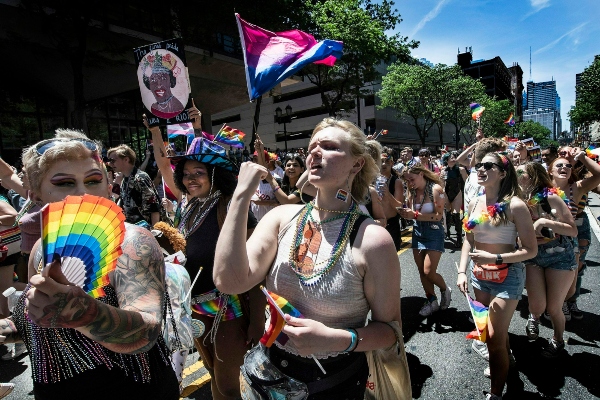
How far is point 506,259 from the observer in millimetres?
3020

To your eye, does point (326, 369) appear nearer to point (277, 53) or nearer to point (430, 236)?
point (277, 53)

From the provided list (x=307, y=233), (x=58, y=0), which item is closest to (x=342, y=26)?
(x=58, y=0)

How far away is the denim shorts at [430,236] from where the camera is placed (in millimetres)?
4836

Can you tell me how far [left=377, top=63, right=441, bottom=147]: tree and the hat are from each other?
1375 inches

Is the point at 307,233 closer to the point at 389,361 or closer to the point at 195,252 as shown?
the point at 389,361

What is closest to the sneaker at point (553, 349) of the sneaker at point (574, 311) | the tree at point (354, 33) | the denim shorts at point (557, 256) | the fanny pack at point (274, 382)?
the denim shorts at point (557, 256)

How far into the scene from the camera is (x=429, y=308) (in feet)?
15.4

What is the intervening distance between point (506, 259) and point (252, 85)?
Result: 8.13 ft

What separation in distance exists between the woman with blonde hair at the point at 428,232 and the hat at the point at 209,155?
2802mm

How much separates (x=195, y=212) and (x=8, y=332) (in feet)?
4.80

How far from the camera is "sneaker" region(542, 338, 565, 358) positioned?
367cm

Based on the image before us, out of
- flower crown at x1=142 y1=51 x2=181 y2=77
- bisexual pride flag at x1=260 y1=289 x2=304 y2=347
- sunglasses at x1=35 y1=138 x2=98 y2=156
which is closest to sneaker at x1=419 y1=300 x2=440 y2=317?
bisexual pride flag at x1=260 y1=289 x2=304 y2=347

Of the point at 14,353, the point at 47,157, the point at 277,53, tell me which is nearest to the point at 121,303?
the point at 47,157

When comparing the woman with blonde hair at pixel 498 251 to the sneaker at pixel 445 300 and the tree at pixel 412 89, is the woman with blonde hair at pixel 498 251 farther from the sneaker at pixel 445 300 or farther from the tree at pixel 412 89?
the tree at pixel 412 89
